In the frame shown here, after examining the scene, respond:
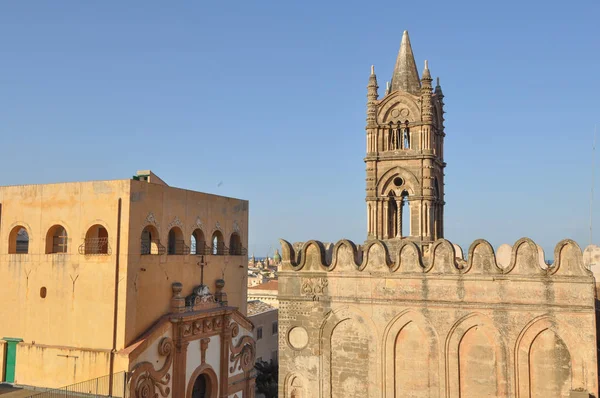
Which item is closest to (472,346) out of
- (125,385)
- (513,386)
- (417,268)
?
(513,386)

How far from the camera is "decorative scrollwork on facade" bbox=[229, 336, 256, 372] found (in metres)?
25.7

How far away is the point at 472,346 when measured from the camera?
1259 cm

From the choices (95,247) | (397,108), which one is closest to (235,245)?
(95,247)

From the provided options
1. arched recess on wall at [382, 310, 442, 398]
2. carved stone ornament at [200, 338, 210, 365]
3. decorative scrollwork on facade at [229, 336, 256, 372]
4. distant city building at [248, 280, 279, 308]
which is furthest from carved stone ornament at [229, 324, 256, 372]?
distant city building at [248, 280, 279, 308]

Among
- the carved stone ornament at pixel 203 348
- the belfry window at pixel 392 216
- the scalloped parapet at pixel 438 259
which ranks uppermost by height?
the belfry window at pixel 392 216

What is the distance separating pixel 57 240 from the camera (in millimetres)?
21688

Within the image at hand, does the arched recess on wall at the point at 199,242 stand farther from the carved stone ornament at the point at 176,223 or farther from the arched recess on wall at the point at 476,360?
the arched recess on wall at the point at 476,360

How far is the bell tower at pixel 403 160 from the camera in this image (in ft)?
93.0

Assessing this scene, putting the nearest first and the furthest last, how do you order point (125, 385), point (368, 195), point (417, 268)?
point (417, 268) < point (125, 385) < point (368, 195)

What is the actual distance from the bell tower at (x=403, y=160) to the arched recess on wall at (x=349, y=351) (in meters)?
14.8

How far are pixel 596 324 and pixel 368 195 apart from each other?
17.7 meters

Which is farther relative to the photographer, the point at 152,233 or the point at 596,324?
the point at 152,233

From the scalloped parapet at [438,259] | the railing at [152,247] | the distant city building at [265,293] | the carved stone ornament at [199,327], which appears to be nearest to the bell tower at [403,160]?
the carved stone ornament at [199,327]

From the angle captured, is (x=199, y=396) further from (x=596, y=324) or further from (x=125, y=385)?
(x=596, y=324)
